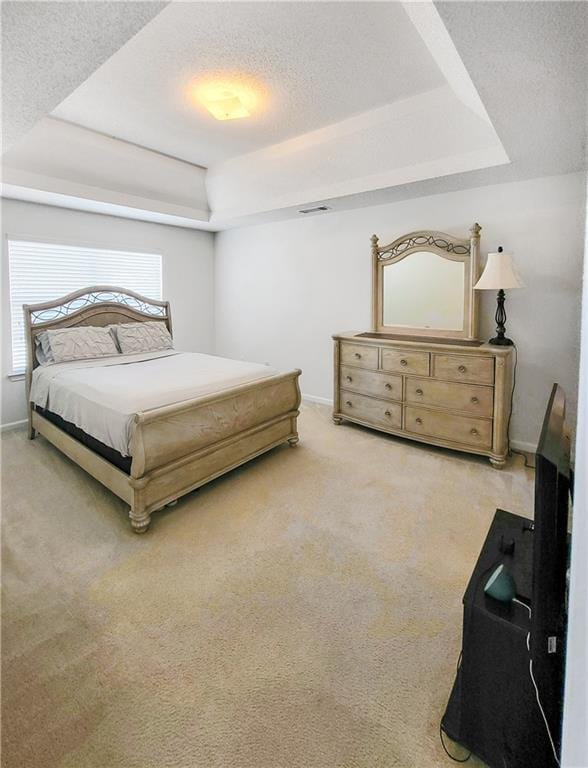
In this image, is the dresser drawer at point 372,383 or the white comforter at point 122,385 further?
the dresser drawer at point 372,383

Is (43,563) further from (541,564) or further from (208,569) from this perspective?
Result: (541,564)

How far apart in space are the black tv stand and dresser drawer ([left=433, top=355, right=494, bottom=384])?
2079 mm

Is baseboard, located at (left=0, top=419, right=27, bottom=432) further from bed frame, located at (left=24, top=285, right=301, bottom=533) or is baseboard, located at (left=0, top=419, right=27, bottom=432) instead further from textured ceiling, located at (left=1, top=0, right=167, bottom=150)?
textured ceiling, located at (left=1, top=0, right=167, bottom=150)

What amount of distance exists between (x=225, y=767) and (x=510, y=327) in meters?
3.39

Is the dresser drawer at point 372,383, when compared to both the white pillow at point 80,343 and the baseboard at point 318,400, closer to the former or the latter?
the baseboard at point 318,400

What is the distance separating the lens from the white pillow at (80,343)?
3641mm

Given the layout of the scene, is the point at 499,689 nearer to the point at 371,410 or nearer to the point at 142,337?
the point at 371,410

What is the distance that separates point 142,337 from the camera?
14.0ft

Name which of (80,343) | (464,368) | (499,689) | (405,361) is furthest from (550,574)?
(80,343)

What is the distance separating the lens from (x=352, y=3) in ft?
6.37

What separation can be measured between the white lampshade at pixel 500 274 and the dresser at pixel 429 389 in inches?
18.6

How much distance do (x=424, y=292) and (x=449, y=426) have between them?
1.27 meters

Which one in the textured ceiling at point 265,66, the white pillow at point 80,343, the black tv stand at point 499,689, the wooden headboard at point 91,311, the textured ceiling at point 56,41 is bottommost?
the black tv stand at point 499,689

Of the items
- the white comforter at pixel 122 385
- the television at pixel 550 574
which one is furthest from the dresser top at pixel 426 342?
the television at pixel 550 574
